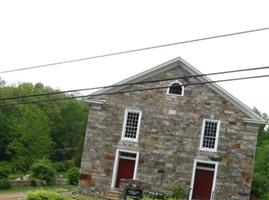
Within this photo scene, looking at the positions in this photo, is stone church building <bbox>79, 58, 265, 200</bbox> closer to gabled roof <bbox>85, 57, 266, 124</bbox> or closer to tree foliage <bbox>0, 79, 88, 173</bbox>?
gabled roof <bbox>85, 57, 266, 124</bbox>

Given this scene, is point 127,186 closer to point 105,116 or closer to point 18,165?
point 105,116

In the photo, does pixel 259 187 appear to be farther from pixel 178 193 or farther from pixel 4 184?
pixel 4 184

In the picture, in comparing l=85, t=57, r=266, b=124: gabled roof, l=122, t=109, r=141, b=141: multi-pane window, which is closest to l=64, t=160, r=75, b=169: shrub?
l=85, t=57, r=266, b=124: gabled roof

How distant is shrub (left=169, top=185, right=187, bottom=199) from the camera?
2718 centimetres

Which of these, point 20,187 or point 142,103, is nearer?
point 142,103

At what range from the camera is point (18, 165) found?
4328 cm

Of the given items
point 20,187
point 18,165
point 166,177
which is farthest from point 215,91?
point 18,165

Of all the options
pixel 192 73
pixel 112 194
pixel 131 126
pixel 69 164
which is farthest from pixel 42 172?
pixel 69 164

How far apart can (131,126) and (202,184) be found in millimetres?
5076

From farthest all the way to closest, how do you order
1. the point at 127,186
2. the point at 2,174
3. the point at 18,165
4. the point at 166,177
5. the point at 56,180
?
the point at 18,165
the point at 56,180
the point at 2,174
the point at 166,177
the point at 127,186

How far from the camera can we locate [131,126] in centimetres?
2859

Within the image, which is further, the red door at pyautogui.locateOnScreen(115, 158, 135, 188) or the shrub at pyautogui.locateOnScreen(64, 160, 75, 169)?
the shrub at pyautogui.locateOnScreen(64, 160, 75, 169)

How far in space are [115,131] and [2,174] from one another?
872cm

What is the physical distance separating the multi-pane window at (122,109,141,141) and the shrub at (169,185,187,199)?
3.61 meters
